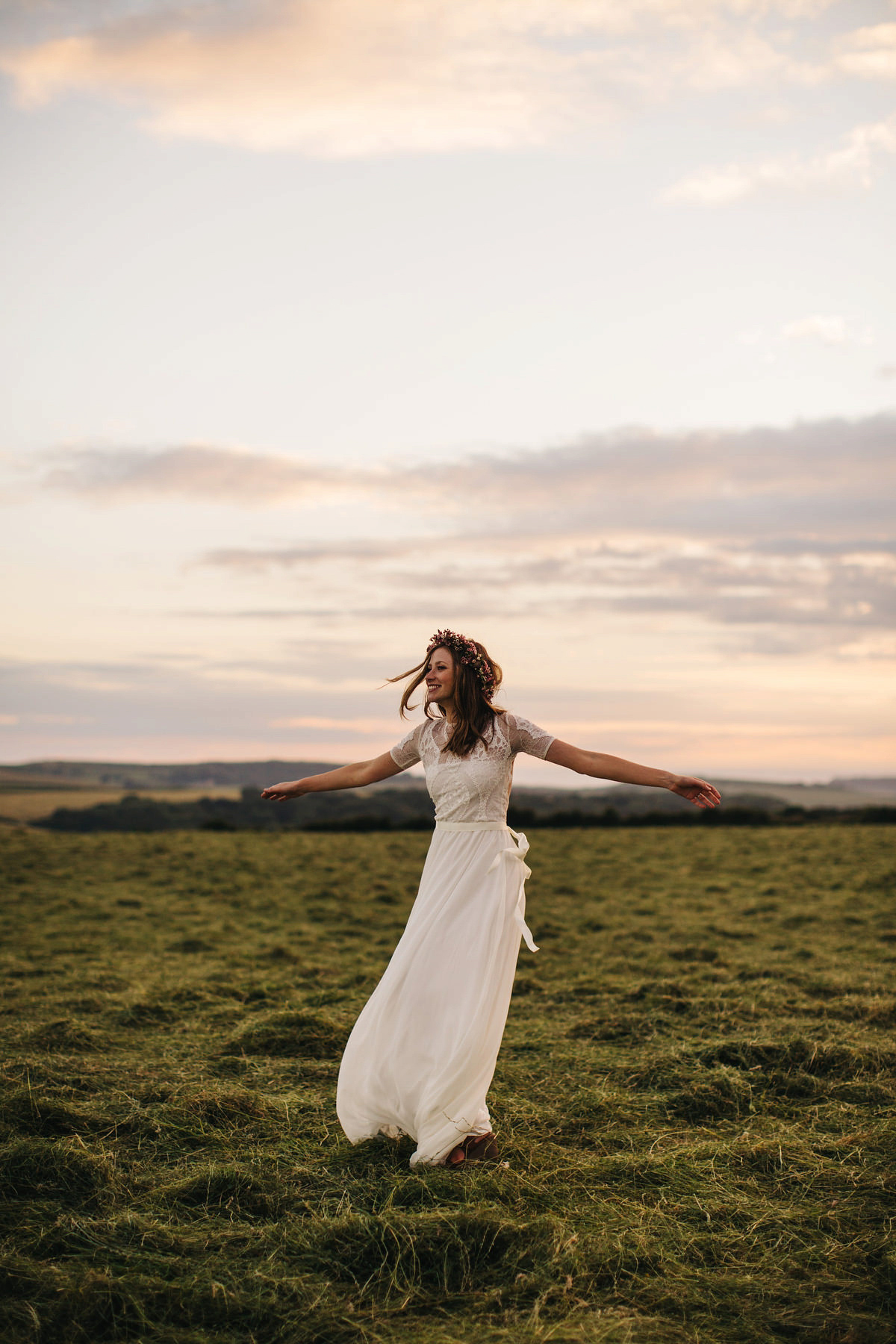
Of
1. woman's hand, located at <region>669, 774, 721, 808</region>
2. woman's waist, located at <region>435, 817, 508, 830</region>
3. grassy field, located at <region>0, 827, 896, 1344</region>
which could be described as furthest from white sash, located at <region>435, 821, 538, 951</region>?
grassy field, located at <region>0, 827, 896, 1344</region>

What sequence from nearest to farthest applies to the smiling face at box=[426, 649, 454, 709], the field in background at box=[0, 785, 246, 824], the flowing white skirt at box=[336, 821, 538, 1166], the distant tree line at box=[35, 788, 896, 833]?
the flowing white skirt at box=[336, 821, 538, 1166] < the smiling face at box=[426, 649, 454, 709] < the distant tree line at box=[35, 788, 896, 833] < the field in background at box=[0, 785, 246, 824]

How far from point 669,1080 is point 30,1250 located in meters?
3.74

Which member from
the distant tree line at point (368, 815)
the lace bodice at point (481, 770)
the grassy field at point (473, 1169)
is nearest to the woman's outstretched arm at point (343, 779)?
the lace bodice at point (481, 770)

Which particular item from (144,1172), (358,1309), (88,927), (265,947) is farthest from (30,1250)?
(88,927)

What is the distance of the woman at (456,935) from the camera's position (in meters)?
4.41

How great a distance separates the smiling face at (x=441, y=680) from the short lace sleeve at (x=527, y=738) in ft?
1.07

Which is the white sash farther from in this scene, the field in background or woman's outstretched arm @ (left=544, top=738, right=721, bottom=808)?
the field in background

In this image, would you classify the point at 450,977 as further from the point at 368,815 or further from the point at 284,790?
the point at 368,815

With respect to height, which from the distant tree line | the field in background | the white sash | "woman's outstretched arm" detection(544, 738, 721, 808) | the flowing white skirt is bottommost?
the field in background

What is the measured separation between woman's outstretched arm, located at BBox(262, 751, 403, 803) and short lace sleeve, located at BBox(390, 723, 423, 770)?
0.03m

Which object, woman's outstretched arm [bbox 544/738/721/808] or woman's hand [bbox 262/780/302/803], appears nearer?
woman's outstretched arm [bbox 544/738/721/808]

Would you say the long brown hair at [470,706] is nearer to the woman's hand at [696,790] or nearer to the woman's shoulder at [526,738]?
the woman's shoulder at [526,738]

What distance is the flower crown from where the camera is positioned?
4816 mm

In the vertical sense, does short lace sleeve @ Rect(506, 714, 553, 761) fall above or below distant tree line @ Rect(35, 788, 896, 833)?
above
